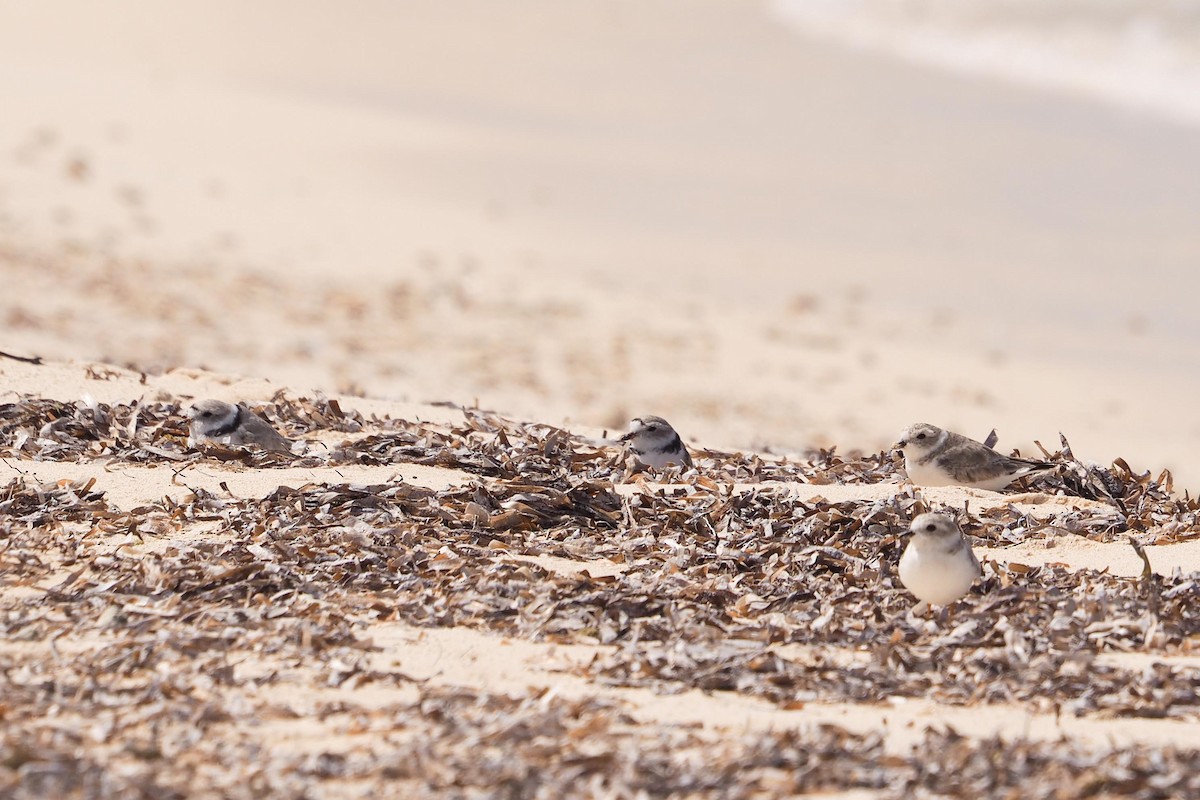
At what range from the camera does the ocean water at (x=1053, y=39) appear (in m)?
24.5

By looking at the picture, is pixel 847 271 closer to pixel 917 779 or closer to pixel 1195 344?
pixel 1195 344

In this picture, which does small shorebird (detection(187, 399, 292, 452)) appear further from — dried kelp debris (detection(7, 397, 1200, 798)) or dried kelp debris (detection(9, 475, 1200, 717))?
dried kelp debris (detection(9, 475, 1200, 717))

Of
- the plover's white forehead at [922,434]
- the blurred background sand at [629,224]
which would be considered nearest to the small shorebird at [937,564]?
the plover's white forehead at [922,434]

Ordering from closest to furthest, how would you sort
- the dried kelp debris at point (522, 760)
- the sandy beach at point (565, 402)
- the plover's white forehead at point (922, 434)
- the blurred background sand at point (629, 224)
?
the dried kelp debris at point (522, 760) < the sandy beach at point (565, 402) < the plover's white forehead at point (922, 434) < the blurred background sand at point (629, 224)

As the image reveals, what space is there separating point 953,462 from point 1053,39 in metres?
24.8

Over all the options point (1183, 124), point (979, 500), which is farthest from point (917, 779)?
point (1183, 124)

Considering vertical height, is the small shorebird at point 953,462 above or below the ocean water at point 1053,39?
below

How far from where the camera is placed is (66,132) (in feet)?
60.2

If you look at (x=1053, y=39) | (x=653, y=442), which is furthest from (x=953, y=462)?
(x=1053, y=39)

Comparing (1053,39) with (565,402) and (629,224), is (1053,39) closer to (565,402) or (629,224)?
(629,224)

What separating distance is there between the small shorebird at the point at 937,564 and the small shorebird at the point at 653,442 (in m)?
1.91

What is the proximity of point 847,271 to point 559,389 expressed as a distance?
544cm

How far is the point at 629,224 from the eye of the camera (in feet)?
57.3

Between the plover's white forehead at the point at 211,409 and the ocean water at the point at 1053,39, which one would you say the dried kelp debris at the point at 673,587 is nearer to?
the plover's white forehead at the point at 211,409
